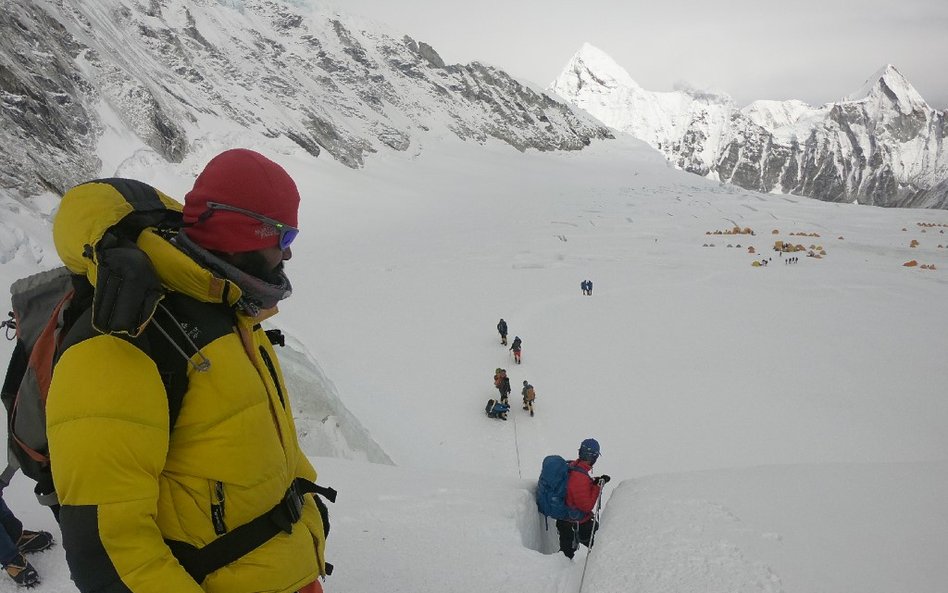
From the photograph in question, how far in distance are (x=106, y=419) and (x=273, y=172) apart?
1052 millimetres

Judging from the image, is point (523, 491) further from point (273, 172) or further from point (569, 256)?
point (569, 256)

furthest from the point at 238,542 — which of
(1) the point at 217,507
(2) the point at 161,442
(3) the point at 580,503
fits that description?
(3) the point at 580,503

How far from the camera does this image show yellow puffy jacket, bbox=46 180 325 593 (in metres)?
1.50

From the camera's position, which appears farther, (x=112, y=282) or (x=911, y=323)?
(x=911, y=323)

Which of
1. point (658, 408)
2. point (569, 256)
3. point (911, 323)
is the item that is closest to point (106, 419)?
point (658, 408)

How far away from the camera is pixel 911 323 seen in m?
18.0

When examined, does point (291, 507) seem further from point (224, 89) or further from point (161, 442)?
point (224, 89)

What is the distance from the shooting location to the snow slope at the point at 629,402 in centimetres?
397

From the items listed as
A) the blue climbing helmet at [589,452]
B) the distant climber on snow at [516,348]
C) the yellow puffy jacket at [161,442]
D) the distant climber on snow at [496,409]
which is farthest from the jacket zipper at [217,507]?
the distant climber on snow at [516,348]

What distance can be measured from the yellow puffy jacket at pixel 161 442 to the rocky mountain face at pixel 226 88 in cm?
2138

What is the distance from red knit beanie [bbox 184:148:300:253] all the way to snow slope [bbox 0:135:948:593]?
2.93 meters

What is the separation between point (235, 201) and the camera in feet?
6.31

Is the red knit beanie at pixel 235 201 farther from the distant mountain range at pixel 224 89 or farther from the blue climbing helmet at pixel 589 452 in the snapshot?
the distant mountain range at pixel 224 89

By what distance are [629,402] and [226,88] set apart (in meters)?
58.3
